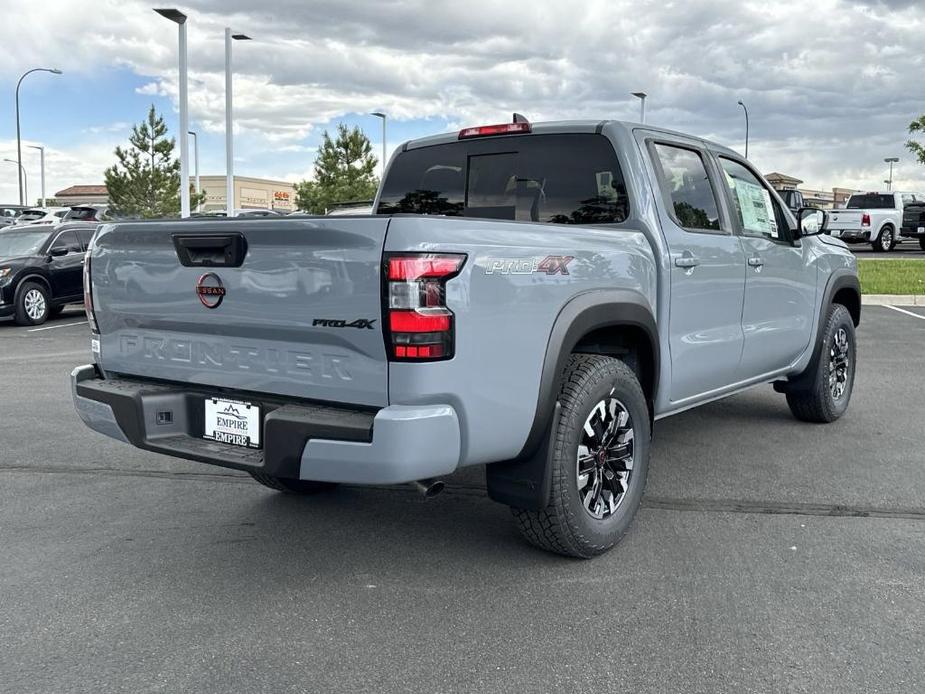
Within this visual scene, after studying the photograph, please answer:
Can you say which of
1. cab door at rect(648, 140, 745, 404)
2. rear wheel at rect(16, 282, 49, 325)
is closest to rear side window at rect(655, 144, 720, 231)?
cab door at rect(648, 140, 745, 404)

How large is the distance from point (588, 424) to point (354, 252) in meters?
1.34

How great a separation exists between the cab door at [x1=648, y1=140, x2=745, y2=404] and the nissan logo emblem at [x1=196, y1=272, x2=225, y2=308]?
2110mm

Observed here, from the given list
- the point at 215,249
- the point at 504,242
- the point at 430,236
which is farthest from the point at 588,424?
the point at 215,249

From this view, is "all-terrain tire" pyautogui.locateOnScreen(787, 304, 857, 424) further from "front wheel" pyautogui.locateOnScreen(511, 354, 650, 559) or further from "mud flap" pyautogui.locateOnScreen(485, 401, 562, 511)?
"mud flap" pyautogui.locateOnScreen(485, 401, 562, 511)

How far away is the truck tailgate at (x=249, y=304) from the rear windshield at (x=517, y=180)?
68.6 inches

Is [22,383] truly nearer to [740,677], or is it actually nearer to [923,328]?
[740,677]

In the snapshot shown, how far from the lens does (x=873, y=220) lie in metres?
29.5

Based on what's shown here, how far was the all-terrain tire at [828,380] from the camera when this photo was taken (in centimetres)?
625

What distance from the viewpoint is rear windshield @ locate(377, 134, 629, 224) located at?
14.6 feet

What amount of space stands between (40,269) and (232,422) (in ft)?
40.0

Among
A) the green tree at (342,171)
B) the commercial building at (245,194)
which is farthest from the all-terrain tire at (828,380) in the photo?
the commercial building at (245,194)

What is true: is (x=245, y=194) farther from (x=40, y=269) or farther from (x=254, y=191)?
(x=40, y=269)

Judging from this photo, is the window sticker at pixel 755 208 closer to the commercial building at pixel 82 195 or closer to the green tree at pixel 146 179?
the green tree at pixel 146 179

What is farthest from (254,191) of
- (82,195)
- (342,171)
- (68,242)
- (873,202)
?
(68,242)
